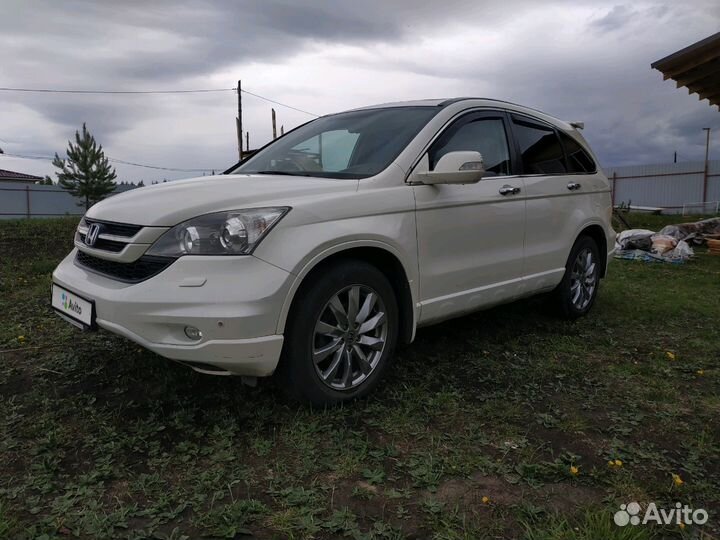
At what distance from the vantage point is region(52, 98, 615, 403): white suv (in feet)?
8.44

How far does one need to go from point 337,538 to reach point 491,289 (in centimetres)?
227

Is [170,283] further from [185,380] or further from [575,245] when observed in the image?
[575,245]

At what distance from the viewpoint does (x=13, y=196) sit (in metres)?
27.6

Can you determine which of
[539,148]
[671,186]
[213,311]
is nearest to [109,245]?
[213,311]

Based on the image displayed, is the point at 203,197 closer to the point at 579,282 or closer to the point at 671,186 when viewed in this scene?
the point at 579,282

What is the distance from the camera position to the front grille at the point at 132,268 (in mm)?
2660

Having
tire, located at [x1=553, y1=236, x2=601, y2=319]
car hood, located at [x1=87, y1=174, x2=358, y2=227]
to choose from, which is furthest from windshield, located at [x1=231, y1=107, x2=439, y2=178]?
tire, located at [x1=553, y1=236, x2=601, y2=319]

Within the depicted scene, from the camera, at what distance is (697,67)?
884 centimetres

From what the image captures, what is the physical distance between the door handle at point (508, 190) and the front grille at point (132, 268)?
2.30m

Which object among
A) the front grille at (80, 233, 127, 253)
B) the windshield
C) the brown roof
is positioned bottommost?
the front grille at (80, 233, 127, 253)

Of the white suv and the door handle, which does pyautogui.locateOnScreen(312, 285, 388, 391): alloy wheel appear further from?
the door handle

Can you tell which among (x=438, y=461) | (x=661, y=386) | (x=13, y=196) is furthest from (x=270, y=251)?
(x=13, y=196)

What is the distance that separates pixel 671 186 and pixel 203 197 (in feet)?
83.8

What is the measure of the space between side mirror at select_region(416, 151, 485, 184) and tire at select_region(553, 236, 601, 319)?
190 centimetres
